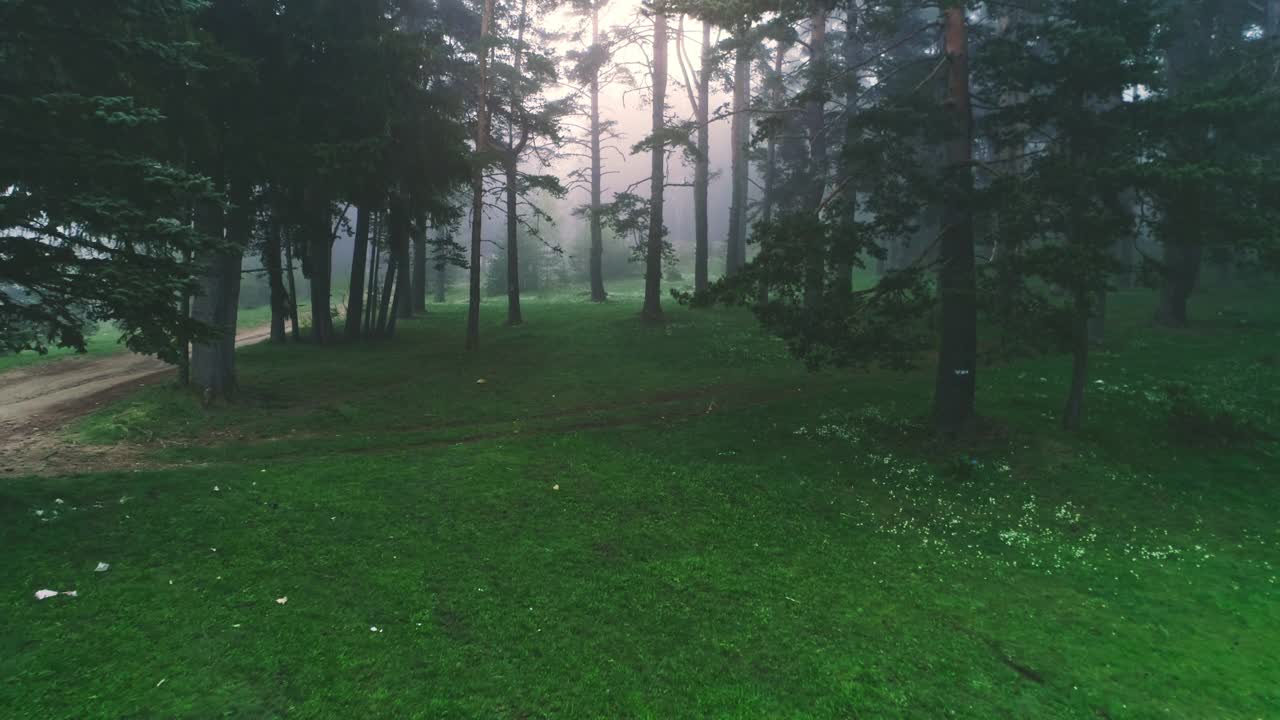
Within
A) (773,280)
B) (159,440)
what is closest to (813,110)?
(773,280)

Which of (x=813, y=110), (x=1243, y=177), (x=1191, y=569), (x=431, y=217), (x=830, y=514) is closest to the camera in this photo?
(x=1191, y=569)

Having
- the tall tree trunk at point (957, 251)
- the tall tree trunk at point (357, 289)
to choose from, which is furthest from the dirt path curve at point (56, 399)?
the tall tree trunk at point (957, 251)

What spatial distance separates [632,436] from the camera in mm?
13594

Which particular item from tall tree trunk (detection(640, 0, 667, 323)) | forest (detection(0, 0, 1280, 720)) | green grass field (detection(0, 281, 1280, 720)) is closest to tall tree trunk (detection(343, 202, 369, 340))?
forest (detection(0, 0, 1280, 720))

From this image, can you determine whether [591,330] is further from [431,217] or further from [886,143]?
[886,143]

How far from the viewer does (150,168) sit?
291 inches

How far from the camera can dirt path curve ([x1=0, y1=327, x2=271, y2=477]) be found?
11.0 meters

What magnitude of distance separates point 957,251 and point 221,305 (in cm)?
1569

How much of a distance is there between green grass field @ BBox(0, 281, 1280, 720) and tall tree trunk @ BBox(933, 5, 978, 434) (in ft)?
3.08

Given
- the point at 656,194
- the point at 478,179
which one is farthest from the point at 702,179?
the point at 478,179

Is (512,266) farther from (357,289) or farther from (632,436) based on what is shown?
(632,436)

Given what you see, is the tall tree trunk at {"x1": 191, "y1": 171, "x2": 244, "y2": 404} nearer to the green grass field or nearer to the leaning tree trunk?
the green grass field

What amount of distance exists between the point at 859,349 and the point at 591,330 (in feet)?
47.4

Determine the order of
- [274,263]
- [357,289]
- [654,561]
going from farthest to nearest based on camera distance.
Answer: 1. [357,289]
2. [274,263]
3. [654,561]
